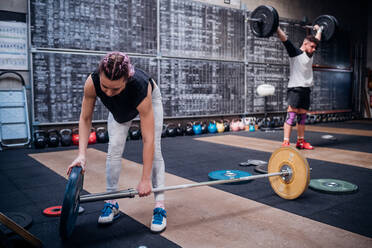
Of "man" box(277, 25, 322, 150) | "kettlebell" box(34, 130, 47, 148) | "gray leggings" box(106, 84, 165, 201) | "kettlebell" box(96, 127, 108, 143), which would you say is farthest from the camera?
"kettlebell" box(96, 127, 108, 143)

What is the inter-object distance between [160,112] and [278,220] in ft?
2.82

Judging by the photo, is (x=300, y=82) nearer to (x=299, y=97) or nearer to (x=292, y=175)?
(x=299, y=97)

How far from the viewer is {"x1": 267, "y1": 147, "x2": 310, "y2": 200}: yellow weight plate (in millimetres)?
1844

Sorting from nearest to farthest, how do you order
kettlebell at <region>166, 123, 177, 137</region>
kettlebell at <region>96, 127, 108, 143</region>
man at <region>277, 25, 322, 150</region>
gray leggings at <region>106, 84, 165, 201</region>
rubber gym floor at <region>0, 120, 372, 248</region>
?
rubber gym floor at <region>0, 120, 372, 248</region>
gray leggings at <region>106, 84, 165, 201</region>
man at <region>277, 25, 322, 150</region>
kettlebell at <region>96, 127, 108, 143</region>
kettlebell at <region>166, 123, 177, 137</region>

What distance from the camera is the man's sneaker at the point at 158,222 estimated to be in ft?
5.02

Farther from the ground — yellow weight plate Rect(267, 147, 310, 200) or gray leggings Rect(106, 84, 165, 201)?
gray leggings Rect(106, 84, 165, 201)

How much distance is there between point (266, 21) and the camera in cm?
354

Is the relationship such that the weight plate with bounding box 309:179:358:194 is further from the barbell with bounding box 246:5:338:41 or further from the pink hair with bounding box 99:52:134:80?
the barbell with bounding box 246:5:338:41

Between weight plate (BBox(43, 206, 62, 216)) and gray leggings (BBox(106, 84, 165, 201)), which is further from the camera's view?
weight plate (BBox(43, 206, 62, 216))

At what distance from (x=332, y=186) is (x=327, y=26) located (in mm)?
2865

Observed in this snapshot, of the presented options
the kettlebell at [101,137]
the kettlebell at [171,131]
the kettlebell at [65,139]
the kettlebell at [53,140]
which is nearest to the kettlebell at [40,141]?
the kettlebell at [53,140]

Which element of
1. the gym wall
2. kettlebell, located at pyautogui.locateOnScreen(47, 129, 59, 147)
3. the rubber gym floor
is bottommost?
the rubber gym floor

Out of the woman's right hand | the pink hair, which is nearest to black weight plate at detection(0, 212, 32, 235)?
the woman's right hand

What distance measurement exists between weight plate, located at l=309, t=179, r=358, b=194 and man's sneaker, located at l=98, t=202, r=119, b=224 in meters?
1.37
